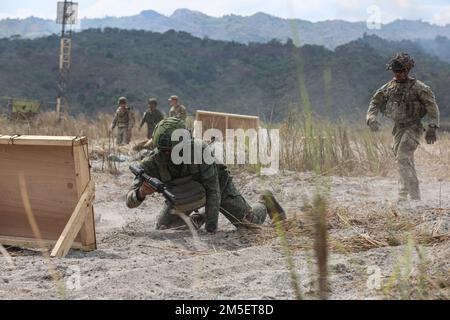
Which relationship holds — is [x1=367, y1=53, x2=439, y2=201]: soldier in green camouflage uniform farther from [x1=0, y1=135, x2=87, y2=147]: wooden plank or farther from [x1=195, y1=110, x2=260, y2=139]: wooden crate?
[x1=195, y1=110, x2=260, y2=139]: wooden crate

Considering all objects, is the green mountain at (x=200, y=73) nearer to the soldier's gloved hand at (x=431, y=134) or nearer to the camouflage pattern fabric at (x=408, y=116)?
the camouflage pattern fabric at (x=408, y=116)

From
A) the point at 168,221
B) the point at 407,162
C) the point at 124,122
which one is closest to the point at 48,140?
the point at 168,221

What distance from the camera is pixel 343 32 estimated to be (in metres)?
154

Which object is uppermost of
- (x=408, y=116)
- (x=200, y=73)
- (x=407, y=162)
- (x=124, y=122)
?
(x=200, y=73)

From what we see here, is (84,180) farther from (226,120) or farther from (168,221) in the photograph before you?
(226,120)

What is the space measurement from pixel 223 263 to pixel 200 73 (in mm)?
47880

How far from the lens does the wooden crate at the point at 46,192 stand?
3.99m

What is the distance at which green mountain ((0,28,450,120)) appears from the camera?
140 feet

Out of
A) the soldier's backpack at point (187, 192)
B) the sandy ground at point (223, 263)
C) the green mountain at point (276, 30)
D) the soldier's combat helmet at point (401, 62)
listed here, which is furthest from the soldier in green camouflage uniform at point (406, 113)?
the green mountain at point (276, 30)

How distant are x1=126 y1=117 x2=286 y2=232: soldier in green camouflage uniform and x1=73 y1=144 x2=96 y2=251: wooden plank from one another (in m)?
0.65

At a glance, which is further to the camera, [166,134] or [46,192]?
[166,134]

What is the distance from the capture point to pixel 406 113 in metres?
6.33

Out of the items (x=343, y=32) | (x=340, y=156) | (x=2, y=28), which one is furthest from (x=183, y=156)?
(x=2, y=28)

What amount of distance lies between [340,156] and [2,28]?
20751 centimetres
